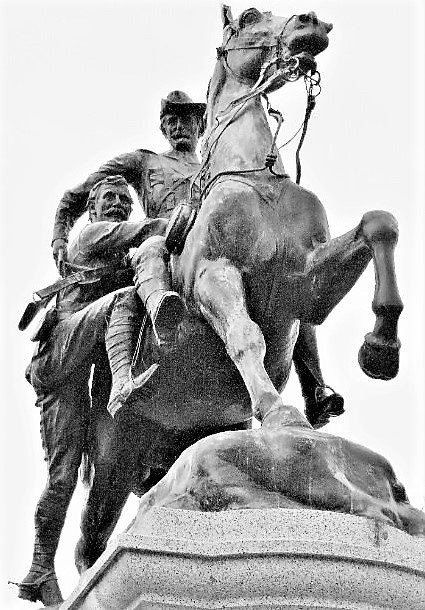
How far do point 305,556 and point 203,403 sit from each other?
102 inches

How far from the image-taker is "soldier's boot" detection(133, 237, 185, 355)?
29.2 ft

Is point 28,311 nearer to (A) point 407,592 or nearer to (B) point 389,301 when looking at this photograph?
(B) point 389,301

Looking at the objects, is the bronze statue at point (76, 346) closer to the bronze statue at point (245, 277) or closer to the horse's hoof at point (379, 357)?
the bronze statue at point (245, 277)

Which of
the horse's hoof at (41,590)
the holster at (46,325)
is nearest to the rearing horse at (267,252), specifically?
the holster at (46,325)

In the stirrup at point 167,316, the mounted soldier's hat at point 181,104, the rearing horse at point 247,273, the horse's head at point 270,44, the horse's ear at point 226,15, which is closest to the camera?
the rearing horse at point 247,273

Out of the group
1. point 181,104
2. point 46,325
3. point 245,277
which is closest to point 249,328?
point 245,277

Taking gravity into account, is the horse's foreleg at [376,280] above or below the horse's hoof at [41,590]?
above

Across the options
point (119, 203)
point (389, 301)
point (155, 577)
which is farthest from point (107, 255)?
point (155, 577)

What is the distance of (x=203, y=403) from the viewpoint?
9.29 metres

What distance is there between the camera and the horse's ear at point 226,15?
32.6ft

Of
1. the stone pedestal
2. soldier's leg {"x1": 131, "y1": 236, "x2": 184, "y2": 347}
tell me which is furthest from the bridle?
the stone pedestal

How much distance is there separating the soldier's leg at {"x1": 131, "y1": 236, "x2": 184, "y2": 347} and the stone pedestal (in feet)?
6.43

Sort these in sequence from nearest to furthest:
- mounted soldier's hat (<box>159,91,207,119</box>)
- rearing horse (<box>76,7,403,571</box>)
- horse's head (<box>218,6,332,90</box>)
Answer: rearing horse (<box>76,7,403,571</box>)
horse's head (<box>218,6,332,90</box>)
mounted soldier's hat (<box>159,91,207,119</box>)

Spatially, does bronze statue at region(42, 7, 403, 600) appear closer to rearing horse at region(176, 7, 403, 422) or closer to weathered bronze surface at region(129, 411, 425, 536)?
rearing horse at region(176, 7, 403, 422)
